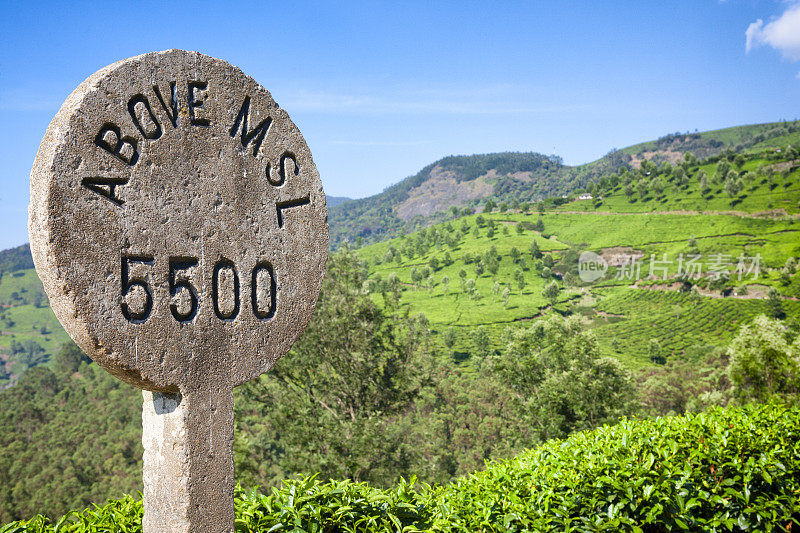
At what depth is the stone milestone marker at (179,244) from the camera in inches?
76.6

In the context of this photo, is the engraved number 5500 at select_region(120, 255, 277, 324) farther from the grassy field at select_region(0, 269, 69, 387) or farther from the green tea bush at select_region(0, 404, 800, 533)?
the grassy field at select_region(0, 269, 69, 387)

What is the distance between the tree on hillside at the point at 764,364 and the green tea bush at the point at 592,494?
30.5 ft

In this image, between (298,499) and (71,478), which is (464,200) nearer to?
(71,478)

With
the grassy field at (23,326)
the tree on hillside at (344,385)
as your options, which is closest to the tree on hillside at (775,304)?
the tree on hillside at (344,385)

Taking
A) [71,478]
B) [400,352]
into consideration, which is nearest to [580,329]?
[400,352]

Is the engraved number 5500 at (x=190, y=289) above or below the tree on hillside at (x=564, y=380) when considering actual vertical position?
above

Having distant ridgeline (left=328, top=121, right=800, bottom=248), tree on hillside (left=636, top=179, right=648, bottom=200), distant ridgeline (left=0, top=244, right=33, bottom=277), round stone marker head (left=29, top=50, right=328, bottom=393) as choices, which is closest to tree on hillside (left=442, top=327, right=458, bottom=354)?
tree on hillside (left=636, top=179, right=648, bottom=200)

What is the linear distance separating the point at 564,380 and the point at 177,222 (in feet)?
51.0

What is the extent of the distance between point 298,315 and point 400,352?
42.0 feet

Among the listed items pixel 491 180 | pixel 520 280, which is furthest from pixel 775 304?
pixel 491 180

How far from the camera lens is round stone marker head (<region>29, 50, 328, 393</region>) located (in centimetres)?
194

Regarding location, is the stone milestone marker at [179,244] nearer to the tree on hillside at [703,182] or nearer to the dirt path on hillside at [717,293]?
the dirt path on hillside at [717,293]

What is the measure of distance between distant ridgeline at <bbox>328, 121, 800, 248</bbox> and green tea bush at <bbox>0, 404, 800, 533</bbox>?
402ft

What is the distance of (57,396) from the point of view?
42.8 meters
